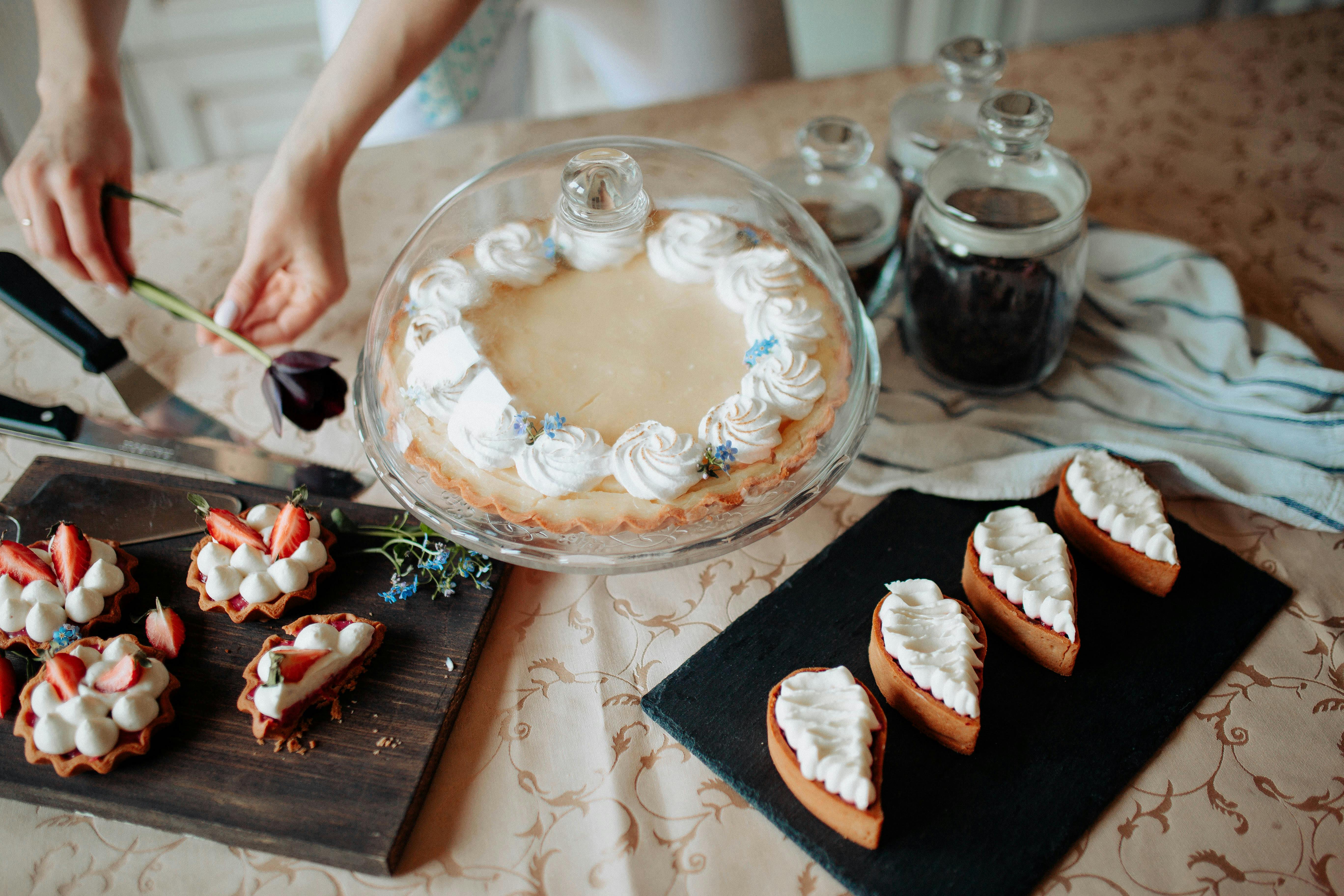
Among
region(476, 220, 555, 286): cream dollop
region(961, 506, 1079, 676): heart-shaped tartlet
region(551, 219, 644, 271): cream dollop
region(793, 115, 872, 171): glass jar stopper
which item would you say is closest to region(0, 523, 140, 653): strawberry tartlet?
region(476, 220, 555, 286): cream dollop

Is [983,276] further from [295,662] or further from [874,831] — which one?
[295,662]

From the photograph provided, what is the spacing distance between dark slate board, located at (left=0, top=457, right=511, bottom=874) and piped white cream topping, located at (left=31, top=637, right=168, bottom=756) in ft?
0.15

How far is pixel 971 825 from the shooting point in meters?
1.12

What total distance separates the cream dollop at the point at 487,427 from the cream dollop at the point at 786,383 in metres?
0.36

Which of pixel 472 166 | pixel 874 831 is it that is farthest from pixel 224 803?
pixel 472 166

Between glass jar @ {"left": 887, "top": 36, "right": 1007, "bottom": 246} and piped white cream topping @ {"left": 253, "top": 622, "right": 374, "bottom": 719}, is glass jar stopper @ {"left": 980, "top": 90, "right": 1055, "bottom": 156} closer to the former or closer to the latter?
glass jar @ {"left": 887, "top": 36, "right": 1007, "bottom": 246}

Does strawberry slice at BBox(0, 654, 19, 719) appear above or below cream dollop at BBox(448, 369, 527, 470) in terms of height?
below

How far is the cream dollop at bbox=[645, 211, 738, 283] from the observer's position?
150 centimetres

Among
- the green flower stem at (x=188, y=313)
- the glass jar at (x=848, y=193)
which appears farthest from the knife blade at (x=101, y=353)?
the glass jar at (x=848, y=193)

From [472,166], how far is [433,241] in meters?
0.83

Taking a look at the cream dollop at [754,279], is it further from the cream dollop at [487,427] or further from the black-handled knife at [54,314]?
the black-handled knife at [54,314]

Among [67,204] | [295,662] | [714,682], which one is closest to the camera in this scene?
[295,662]

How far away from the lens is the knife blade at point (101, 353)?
1.71 m

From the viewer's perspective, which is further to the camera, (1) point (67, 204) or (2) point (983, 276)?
(1) point (67, 204)
